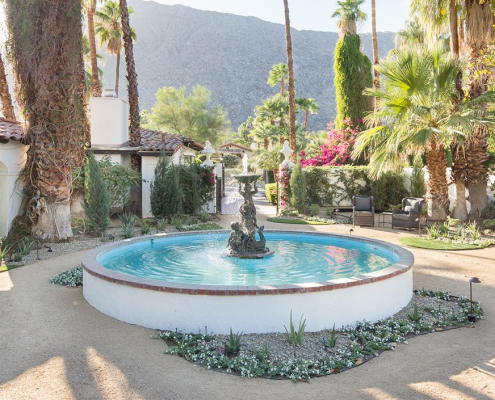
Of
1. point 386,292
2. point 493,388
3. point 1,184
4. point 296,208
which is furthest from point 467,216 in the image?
point 1,184

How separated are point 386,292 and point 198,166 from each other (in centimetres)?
1146

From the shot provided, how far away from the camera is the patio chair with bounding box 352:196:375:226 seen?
1427cm

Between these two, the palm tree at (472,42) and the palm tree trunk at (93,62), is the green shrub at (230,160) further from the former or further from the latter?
the palm tree at (472,42)

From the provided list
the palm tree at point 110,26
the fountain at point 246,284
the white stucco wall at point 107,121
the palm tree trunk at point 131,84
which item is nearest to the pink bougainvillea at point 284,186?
the palm tree trunk at point 131,84

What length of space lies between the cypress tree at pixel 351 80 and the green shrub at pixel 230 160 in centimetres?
2743

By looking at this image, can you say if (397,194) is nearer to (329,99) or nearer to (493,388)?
(493,388)

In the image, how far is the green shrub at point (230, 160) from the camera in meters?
50.3

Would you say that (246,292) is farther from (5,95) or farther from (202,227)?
(5,95)

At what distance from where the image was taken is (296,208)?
17.0 meters

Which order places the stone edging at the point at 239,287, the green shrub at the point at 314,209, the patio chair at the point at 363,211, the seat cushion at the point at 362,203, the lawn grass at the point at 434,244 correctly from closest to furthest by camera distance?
1. the stone edging at the point at 239,287
2. the lawn grass at the point at 434,244
3. the patio chair at the point at 363,211
4. the seat cushion at the point at 362,203
5. the green shrub at the point at 314,209

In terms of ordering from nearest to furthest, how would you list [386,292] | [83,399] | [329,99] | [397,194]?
[83,399], [386,292], [397,194], [329,99]

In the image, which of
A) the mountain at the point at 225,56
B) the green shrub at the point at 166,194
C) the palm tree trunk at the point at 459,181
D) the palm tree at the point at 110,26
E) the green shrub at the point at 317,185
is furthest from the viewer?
the mountain at the point at 225,56

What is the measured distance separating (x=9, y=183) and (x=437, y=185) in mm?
12748

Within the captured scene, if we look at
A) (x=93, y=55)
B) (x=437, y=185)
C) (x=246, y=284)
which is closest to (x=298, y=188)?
(x=437, y=185)
